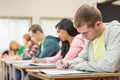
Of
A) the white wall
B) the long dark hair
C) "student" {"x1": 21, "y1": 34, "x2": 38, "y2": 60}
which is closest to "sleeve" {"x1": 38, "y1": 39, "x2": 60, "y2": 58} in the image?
the long dark hair

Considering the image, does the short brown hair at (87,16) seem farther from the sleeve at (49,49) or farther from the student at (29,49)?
the student at (29,49)

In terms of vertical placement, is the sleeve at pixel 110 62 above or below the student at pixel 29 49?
above

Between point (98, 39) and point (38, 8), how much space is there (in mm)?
4868

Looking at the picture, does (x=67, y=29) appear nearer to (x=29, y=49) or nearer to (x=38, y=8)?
(x=29, y=49)

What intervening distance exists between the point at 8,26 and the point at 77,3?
1820 millimetres

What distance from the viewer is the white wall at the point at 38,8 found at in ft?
21.8

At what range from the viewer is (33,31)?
432 centimetres

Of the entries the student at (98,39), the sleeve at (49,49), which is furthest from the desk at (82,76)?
the sleeve at (49,49)

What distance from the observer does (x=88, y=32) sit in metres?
1.97

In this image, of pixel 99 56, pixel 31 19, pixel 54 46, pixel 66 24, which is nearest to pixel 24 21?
pixel 31 19

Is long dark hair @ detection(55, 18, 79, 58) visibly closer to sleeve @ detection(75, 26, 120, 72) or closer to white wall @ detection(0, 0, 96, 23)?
sleeve @ detection(75, 26, 120, 72)

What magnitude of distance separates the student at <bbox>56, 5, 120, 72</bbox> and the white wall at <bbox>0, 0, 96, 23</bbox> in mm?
4724

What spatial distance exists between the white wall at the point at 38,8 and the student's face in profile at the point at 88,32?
4.84 metres

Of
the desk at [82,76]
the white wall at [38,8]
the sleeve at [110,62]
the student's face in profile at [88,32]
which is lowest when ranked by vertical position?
the desk at [82,76]
